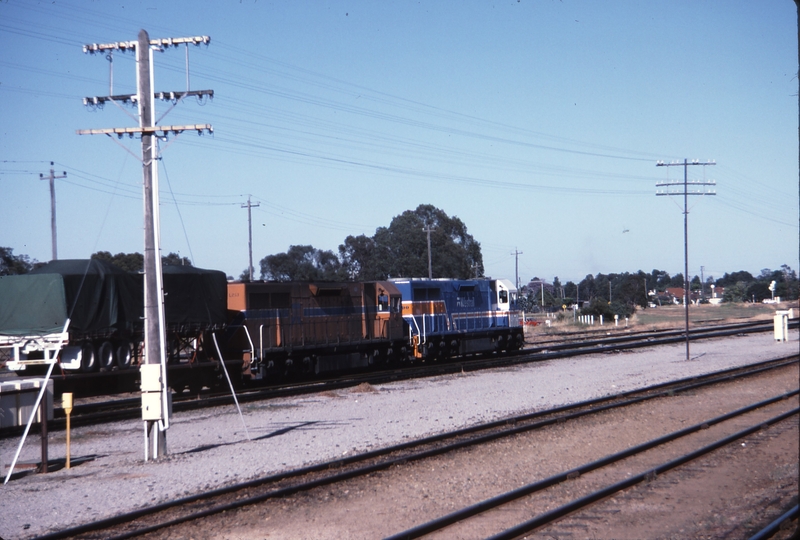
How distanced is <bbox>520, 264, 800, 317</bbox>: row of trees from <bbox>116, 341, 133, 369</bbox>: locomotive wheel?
16.3m

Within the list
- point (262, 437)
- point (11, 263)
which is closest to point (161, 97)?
point (262, 437)

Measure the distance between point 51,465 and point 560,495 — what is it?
840cm

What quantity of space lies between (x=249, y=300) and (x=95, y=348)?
5.54 m

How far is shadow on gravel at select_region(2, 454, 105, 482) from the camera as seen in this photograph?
12.1 metres

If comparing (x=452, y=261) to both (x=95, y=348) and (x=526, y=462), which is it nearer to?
(x=95, y=348)

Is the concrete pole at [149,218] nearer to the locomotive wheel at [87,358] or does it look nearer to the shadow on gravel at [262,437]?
the shadow on gravel at [262,437]

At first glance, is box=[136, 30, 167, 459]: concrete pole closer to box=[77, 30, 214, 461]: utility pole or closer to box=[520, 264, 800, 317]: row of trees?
box=[77, 30, 214, 461]: utility pole

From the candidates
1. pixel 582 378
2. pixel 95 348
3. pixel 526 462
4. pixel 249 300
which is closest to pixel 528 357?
pixel 582 378

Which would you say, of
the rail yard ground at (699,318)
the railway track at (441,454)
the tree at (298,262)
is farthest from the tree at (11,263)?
the tree at (298,262)

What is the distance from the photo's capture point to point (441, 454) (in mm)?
12758

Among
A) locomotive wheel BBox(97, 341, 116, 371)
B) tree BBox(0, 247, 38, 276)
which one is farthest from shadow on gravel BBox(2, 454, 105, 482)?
tree BBox(0, 247, 38, 276)

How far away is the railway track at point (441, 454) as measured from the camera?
8625 mm

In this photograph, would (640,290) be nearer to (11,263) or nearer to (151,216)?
(11,263)

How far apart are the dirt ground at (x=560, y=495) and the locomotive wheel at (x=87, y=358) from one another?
468 inches
